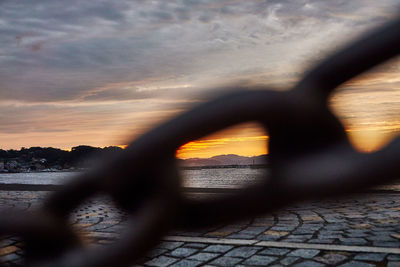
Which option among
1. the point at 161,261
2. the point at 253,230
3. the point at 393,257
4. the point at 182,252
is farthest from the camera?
the point at 253,230

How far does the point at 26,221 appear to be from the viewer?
93 cm

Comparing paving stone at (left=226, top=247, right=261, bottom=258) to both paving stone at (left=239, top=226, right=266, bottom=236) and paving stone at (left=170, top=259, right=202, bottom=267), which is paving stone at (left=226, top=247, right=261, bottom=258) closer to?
paving stone at (left=170, top=259, right=202, bottom=267)

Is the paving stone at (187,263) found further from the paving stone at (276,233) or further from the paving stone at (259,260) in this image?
the paving stone at (276,233)

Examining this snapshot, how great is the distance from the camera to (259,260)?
13.4ft

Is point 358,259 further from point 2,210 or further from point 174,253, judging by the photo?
point 2,210

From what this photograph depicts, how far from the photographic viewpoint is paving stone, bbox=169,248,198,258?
4440 millimetres

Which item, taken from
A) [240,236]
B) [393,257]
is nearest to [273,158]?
[393,257]

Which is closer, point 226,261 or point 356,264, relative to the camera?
point 356,264

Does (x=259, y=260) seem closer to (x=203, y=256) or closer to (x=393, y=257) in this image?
(x=203, y=256)

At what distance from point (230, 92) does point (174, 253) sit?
4118 mm

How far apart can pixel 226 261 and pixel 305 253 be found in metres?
0.79

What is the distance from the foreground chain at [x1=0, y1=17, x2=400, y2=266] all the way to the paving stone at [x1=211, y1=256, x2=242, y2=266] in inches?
137

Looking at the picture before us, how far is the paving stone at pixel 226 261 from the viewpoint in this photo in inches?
159

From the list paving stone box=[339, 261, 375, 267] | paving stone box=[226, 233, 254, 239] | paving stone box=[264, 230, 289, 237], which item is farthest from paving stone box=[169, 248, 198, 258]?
paving stone box=[339, 261, 375, 267]
